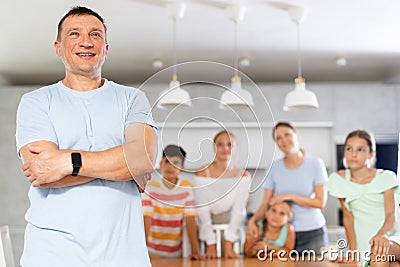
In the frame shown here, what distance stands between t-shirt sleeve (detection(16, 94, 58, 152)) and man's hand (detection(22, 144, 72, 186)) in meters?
0.03

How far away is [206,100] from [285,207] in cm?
161

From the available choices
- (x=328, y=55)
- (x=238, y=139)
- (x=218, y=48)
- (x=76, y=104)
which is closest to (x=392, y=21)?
(x=328, y=55)

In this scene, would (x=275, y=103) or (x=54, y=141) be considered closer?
(x=54, y=141)

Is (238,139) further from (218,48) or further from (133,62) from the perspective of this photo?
(133,62)

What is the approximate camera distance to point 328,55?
4129 mm

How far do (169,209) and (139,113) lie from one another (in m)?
0.56

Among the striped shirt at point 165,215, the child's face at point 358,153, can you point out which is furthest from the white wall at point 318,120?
the striped shirt at point 165,215

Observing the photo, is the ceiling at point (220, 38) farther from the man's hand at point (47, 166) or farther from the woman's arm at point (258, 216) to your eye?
the man's hand at point (47, 166)

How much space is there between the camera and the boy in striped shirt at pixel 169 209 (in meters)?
1.23

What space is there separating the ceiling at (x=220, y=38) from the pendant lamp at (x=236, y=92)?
0.19 ft

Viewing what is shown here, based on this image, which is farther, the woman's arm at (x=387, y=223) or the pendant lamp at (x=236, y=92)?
the woman's arm at (x=387, y=223)

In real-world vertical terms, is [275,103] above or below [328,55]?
below

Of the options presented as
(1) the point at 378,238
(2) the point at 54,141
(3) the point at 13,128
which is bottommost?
(1) the point at 378,238

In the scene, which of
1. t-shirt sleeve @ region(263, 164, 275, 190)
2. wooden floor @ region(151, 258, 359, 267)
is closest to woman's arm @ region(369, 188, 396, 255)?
wooden floor @ region(151, 258, 359, 267)
